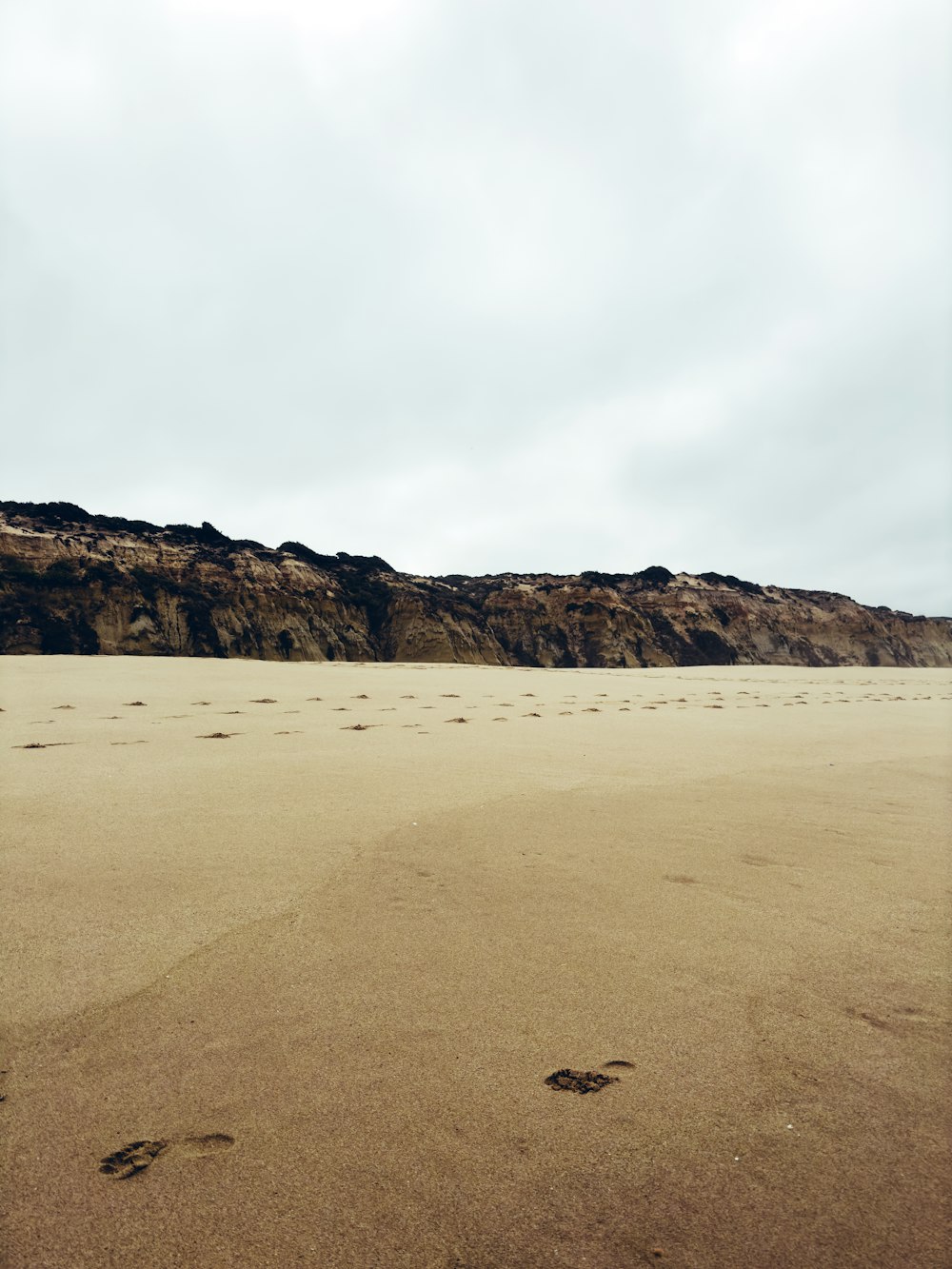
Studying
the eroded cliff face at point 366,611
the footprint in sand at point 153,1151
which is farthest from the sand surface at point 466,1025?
the eroded cliff face at point 366,611

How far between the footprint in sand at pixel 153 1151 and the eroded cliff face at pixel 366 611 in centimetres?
2818

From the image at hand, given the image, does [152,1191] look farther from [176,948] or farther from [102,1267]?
A: [176,948]

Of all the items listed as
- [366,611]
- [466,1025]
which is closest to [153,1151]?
[466,1025]

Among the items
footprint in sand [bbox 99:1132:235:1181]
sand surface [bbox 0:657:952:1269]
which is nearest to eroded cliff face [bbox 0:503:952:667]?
sand surface [bbox 0:657:952:1269]

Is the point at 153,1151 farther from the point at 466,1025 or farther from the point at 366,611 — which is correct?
the point at 366,611

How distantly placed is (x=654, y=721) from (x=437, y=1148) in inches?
251

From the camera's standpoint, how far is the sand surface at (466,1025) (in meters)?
1.07

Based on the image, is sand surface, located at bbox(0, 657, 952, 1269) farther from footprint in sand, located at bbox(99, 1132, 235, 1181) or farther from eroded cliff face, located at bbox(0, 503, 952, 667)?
eroded cliff face, located at bbox(0, 503, 952, 667)

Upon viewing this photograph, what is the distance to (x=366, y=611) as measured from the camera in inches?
1374

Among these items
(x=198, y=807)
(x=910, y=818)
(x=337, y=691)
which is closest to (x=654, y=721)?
(x=910, y=818)

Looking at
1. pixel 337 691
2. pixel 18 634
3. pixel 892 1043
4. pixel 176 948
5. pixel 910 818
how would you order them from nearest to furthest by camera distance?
pixel 892 1043
pixel 176 948
pixel 910 818
pixel 337 691
pixel 18 634

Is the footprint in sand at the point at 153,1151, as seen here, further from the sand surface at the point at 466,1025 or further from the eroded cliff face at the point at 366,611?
the eroded cliff face at the point at 366,611

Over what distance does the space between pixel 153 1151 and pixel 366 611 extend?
112 feet

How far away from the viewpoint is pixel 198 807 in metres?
3.20
